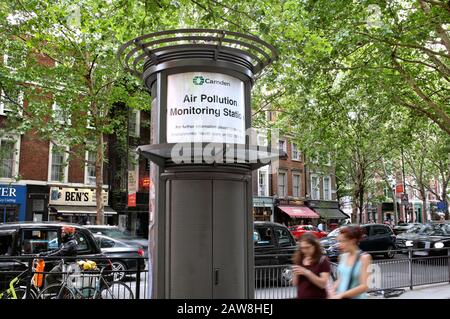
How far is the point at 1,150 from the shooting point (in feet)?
72.6

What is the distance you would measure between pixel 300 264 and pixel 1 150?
21.0m

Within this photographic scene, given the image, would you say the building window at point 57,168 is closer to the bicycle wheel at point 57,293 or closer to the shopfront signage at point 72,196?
the shopfront signage at point 72,196

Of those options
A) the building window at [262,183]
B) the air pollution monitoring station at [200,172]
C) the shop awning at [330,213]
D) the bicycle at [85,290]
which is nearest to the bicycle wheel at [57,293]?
the bicycle at [85,290]

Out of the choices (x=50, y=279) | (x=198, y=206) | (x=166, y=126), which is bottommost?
(x=50, y=279)

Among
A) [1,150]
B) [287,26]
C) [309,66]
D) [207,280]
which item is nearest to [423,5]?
[309,66]

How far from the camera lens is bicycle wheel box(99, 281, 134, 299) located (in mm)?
8234

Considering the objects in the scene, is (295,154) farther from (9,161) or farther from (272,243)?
(272,243)

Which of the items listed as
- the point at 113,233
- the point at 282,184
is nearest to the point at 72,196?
the point at 113,233

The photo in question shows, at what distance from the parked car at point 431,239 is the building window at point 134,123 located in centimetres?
1780

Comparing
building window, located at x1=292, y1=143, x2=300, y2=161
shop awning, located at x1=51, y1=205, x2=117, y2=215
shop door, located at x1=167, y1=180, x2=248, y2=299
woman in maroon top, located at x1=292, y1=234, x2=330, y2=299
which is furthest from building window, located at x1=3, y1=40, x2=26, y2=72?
building window, located at x1=292, y1=143, x2=300, y2=161

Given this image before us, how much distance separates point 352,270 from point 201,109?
227cm

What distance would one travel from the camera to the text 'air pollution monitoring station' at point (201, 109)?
493 centimetres
